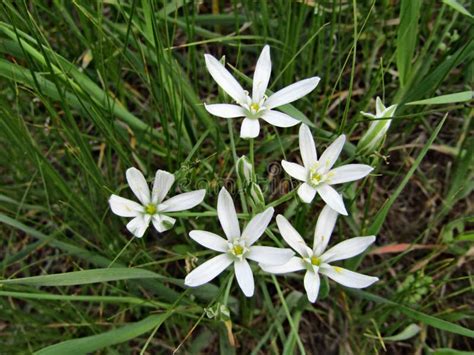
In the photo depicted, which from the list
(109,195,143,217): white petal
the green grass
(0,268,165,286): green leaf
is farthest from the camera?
the green grass

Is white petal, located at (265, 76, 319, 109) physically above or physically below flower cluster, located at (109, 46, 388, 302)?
above

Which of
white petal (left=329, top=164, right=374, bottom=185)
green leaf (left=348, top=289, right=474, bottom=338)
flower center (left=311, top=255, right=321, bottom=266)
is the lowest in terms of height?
green leaf (left=348, top=289, right=474, bottom=338)

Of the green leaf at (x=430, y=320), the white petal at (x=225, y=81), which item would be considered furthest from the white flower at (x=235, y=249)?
the green leaf at (x=430, y=320)

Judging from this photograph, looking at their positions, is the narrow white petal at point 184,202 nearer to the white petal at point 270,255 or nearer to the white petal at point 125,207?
the white petal at point 125,207

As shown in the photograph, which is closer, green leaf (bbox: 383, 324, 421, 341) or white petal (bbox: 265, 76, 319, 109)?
white petal (bbox: 265, 76, 319, 109)

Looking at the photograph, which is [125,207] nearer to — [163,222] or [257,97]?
[163,222]

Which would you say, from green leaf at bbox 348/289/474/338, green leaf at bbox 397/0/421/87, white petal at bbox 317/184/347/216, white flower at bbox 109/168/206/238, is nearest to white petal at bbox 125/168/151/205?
white flower at bbox 109/168/206/238

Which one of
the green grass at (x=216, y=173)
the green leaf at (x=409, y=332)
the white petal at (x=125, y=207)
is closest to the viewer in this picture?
the white petal at (x=125, y=207)

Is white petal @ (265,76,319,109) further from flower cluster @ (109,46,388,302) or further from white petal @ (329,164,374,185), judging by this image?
white petal @ (329,164,374,185)

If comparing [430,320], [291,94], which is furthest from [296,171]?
[430,320]
